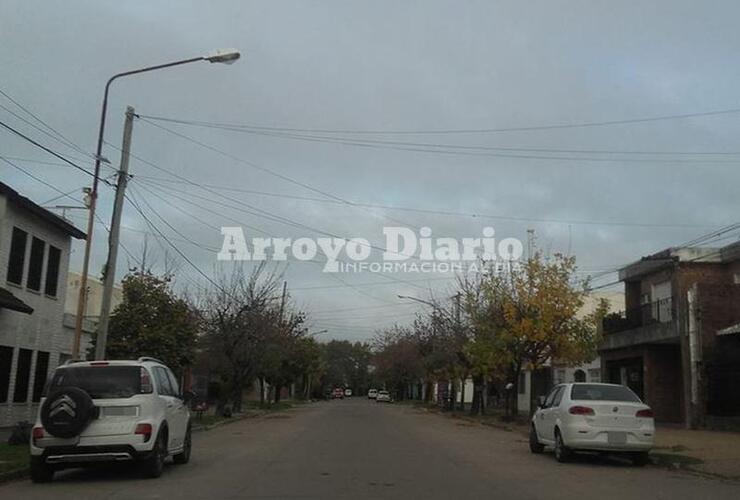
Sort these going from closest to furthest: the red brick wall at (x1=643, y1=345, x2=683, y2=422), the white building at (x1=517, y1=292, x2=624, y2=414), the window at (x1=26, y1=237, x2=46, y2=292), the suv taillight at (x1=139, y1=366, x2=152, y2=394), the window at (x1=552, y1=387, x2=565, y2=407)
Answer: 1. the suv taillight at (x1=139, y1=366, x2=152, y2=394)
2. the window at (x1=552, y1=387, x2=565, y2=407)
3. the window at (x1=26, y1=237, x2=46, y2=292)
4. the red brick wall at (x1=643, y1=345, x2=683, y2=422)
5. the white building at (x1=517, y1=292, x2=624, y2=414)

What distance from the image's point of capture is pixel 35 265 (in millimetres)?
25266

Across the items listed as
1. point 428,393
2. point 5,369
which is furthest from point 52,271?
point 428,393

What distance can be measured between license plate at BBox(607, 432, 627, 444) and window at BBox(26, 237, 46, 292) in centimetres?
1761

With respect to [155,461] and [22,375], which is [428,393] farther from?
[155,461]

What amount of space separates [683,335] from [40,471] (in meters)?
23.3

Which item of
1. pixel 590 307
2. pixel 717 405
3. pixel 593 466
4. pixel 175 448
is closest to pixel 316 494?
pixel 175 448

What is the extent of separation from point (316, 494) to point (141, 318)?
15141 millimetres

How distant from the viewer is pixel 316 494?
439 inches

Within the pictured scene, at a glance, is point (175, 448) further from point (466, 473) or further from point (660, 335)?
point (660, 335)

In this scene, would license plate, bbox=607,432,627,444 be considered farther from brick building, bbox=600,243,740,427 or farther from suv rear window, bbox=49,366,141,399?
brick building, bbox=600,243,740,427

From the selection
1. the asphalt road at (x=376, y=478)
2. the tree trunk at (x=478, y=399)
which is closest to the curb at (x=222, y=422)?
the asphalt road at (x=376, y=478)

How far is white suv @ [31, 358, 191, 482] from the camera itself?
489 inches

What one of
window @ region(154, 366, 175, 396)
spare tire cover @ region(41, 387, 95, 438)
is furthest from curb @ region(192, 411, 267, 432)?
spare tire cover @ region(41, 387, 95, 438)

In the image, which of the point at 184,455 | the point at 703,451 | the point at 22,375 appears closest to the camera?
the point at 184,455
